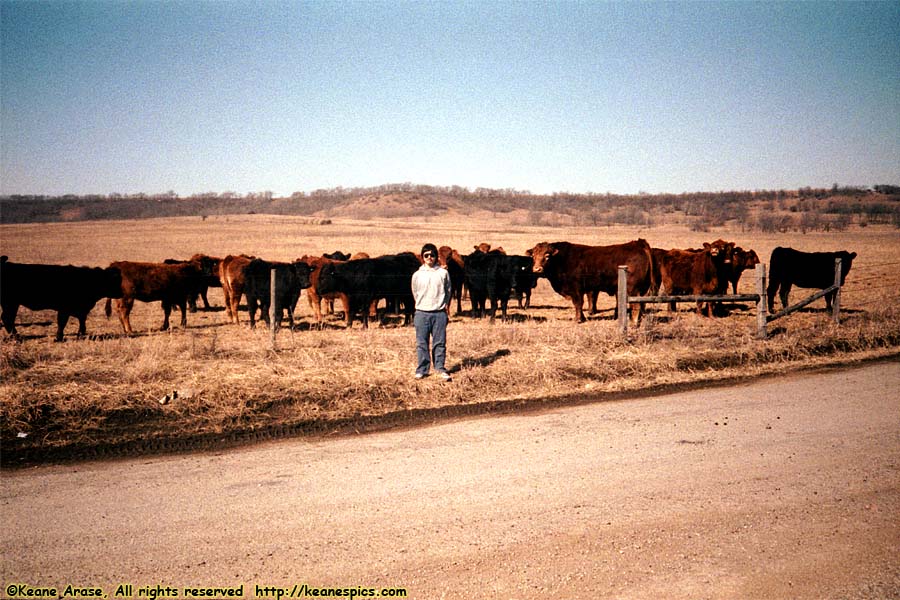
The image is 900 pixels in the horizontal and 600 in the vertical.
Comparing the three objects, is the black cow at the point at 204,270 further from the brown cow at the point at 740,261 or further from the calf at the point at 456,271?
the brown cow at the point at 740,261

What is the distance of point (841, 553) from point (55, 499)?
6061 mm

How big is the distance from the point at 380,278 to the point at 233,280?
4.11m

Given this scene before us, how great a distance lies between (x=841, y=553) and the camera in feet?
14.2

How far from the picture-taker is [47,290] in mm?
14688

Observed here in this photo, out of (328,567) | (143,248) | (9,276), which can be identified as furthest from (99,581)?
(143,248)

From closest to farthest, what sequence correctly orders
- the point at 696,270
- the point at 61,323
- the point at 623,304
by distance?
the point at 623,304 < the point at 61,323 < the point at 696,270

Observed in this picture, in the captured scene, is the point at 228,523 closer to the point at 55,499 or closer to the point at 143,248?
the point at 55,499

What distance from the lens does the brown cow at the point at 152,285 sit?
16.1m

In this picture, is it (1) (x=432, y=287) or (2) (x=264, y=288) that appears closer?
(1) (x=432, y=287)

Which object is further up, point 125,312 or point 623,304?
point 623,304

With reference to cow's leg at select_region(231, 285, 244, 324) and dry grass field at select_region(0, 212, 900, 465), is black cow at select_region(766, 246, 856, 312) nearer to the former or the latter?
dry grass field at select_region(0, 212, 900, 465)

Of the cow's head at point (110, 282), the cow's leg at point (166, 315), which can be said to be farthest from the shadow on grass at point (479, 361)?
the cow's head at point (110, 282)

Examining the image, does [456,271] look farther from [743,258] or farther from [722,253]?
[743,258]

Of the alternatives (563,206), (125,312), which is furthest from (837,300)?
(563,206)
